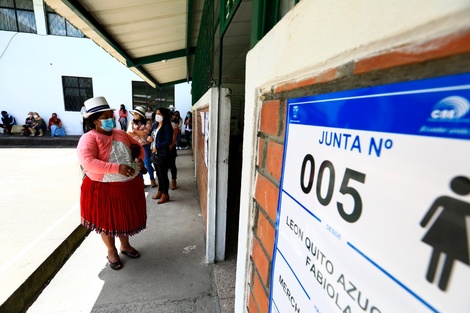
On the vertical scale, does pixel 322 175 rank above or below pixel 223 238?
above

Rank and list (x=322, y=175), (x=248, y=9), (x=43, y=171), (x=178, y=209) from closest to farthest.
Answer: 1. (x=322, y=175)
2. (x=248, y=9)
3. (x=178, y=209)
4. (x=43, y=171)

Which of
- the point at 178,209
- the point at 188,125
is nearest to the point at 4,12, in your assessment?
the point at 188,125

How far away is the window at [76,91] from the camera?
42.8 ft

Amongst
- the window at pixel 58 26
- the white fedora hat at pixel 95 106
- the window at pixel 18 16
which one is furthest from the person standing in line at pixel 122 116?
the white fedora hat at pixel 95 106

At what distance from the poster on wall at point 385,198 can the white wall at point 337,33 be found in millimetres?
64

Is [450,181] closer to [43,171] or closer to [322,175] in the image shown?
[322,175]

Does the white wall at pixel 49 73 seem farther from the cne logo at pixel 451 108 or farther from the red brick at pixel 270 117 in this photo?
the cne logo at pixel 451 108

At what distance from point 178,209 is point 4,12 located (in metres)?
15.7

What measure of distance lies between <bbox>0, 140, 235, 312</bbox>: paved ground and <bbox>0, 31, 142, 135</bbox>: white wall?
10.3 meters

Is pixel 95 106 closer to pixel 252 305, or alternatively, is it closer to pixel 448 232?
pixel 252 305

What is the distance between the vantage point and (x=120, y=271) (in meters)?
2.50

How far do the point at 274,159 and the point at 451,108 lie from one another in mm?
530

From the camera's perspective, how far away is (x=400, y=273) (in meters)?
0.35

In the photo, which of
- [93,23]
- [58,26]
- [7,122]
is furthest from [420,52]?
[7,122]
